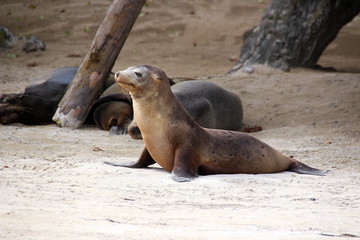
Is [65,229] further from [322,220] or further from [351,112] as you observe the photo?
[351,112]

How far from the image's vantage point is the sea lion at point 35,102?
24.7 ft

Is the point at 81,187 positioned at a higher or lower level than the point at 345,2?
lower

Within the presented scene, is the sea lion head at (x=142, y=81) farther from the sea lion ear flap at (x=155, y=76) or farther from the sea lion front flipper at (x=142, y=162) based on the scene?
the sea lion front flipper at (x=142, y=162)

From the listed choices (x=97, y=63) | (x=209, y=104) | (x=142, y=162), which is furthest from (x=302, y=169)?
(x=97, y=63)

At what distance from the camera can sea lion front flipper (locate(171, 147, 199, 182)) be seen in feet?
13.8

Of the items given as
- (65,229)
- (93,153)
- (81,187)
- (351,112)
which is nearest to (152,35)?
(351,112)

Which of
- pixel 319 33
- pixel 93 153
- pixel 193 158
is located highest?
pixel 319 33

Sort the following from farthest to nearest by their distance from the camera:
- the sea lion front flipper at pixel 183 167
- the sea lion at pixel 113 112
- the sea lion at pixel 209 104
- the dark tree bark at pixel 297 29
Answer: the dark tree bark at pixel 297 29 < the sea lion at pixel 113 112 < the sea lion at pixel 209 104 < the sea lion front flipper at pixel 183 167

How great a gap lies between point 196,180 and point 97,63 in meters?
3.52

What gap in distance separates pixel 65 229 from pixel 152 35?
1192 centimetres

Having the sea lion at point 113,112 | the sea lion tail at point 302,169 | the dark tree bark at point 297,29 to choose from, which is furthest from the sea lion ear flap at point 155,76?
the dark tree bark at point 297,29

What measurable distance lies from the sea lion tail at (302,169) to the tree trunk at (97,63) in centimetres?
317

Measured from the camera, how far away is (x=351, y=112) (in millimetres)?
7473

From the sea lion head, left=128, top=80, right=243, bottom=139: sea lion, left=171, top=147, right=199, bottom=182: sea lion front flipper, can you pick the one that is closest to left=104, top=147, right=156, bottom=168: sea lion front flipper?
left=171, top=147, right=199, bottom=182: sea lion front flipper
